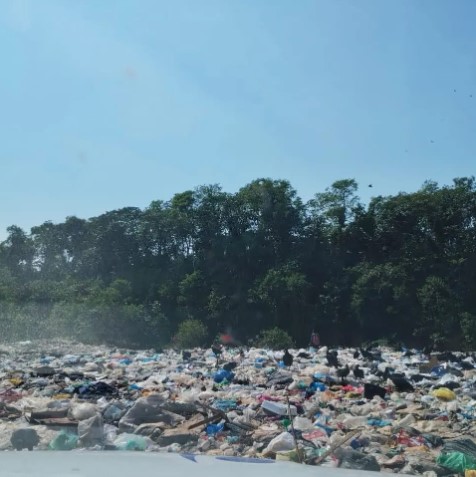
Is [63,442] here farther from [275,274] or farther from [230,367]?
[275,274]

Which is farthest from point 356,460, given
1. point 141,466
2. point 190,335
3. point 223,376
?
point 190,335

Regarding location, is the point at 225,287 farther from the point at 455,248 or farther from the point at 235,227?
the point at 455,248

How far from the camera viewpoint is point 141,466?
2.03 metres

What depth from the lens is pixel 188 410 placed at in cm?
638

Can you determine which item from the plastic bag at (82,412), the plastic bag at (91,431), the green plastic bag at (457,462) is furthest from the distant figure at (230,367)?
the green plastic bag at (457,462)

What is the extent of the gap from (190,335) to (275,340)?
3.44 metres

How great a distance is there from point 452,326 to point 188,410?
58.3 ft

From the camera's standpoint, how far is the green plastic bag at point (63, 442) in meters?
5.20

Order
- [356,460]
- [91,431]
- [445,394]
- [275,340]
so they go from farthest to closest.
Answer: [275,340], [445,394], [91,431], [356,460]

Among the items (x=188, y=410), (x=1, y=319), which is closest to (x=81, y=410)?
(x=188, y=410)

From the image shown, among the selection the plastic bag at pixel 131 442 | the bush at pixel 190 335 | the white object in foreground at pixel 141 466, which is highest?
the white object in foreground at pixel 141 466

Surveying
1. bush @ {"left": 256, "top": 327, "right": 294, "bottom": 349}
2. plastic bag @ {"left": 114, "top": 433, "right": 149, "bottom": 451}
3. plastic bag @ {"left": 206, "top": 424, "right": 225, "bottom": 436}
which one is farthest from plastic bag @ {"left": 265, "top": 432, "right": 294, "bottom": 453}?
bush @ {"left": 256, "top": 327, "right": 294, "bottom": 349}

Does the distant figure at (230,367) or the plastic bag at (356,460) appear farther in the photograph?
the distant figure at (230,367)

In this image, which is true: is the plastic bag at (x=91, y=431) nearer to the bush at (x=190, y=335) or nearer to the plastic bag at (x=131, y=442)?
the plastic bag at (x=131, y=442)
